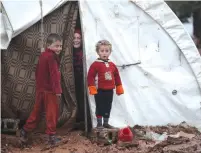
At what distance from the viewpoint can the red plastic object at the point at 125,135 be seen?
21.8 ft

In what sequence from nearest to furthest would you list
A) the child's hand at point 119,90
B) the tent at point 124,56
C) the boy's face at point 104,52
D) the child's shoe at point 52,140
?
1. the child's shoe at point 52,140
2. the boy's face at point 104,52
3. the child's hand at point 119,90
4. the tent at point 124,56

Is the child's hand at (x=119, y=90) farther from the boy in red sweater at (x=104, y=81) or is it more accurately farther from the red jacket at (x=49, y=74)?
the red jacket at (x=49, y=74)

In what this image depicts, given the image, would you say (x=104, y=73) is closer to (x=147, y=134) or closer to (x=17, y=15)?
(x=147, y=134)

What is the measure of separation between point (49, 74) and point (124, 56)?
1.45 m

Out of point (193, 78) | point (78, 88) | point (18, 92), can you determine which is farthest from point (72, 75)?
point (193, 78)

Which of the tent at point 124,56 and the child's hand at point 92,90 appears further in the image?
the tent at point 124,56

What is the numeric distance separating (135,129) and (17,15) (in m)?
2.39

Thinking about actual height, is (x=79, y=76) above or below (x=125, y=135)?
above

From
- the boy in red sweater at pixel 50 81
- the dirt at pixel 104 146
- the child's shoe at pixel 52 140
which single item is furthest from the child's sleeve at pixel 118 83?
the child's shoe at pixel 52 140

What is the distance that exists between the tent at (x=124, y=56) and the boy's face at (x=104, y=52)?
0.34 metres

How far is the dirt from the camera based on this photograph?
20.1 ft

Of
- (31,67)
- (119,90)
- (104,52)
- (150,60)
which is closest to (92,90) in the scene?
(119,90)

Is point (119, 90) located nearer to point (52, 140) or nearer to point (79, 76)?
point (79, 76)

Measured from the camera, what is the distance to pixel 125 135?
666 centimetres
